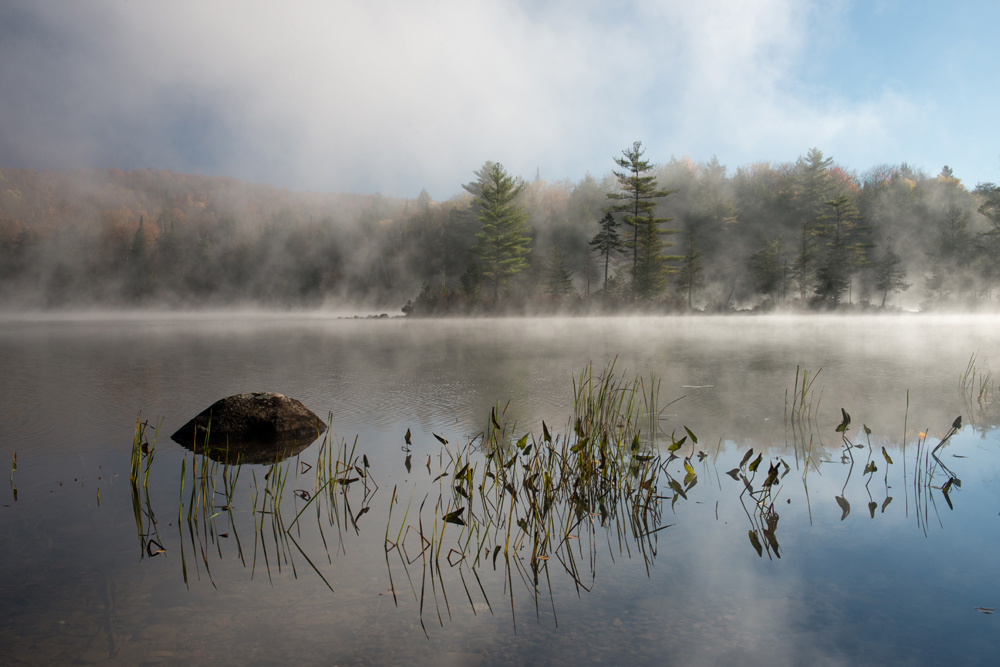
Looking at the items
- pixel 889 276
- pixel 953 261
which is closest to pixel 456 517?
pixel 889 276

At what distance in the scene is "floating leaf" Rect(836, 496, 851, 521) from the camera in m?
3.29

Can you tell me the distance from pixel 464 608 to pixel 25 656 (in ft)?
5.52

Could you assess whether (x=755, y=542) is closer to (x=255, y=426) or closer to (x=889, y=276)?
(x=255, y=426)

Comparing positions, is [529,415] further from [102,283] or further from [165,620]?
[102,283]

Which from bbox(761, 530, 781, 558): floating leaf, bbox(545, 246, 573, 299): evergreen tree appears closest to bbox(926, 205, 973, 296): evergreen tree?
bbox(545, 246, 573, 299): evergreen tree

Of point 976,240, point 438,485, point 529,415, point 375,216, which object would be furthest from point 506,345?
point 375,216

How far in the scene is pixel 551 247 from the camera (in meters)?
58.7

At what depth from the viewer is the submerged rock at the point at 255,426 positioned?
509cm

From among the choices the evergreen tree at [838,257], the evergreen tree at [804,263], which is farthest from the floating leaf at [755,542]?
the evergreen tree at [804,263]

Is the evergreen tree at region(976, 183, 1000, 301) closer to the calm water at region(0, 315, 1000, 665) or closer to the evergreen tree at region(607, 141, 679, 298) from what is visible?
the evergreen tree at region(607, 141, 679, 298)

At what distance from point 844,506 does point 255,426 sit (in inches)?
198

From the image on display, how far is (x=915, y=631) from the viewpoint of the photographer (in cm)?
217

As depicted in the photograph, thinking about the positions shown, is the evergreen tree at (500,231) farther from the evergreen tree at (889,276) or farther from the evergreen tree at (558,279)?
the evergreen tree at (889,276)

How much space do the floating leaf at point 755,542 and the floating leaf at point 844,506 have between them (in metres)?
0.66
